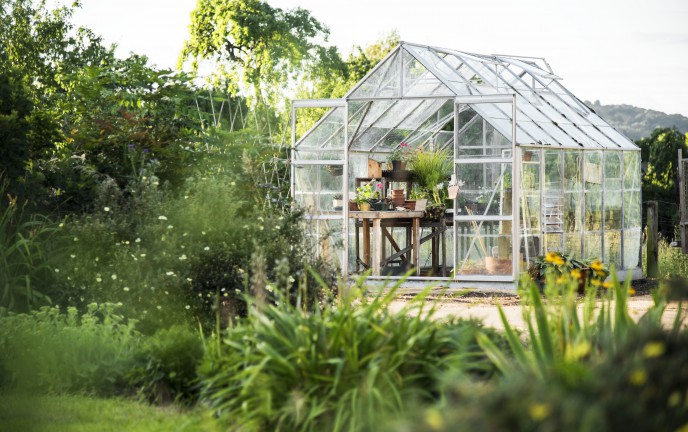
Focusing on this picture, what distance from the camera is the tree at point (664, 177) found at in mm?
20875

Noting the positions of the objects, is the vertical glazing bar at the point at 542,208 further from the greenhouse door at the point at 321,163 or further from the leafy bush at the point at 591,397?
the leafy bush at the point at 591,397

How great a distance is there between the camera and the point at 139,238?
799cm

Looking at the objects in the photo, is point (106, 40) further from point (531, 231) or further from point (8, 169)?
point (8, 169)

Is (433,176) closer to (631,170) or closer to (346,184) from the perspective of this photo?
(346,184)

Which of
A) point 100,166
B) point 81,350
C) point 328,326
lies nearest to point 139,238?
point 81,350

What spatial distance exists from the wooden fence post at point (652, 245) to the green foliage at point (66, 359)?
11699 millimetres

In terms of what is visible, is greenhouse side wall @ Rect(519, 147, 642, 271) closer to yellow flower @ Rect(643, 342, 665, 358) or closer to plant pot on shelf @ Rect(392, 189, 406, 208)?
plant pot on shelf @ Rect(392, 189, 406, 208)

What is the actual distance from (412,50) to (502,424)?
12.2 meters

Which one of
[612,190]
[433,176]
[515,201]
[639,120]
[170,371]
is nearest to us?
[170,371]

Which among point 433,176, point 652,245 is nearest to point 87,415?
point 433,176

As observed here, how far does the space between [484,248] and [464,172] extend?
3.76ft

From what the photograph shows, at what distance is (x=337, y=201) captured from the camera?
14695mm

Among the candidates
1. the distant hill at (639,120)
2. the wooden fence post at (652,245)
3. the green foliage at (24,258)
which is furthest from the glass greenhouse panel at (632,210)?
the distant hill at (639,120)

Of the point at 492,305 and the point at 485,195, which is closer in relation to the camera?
the point at 492,305
